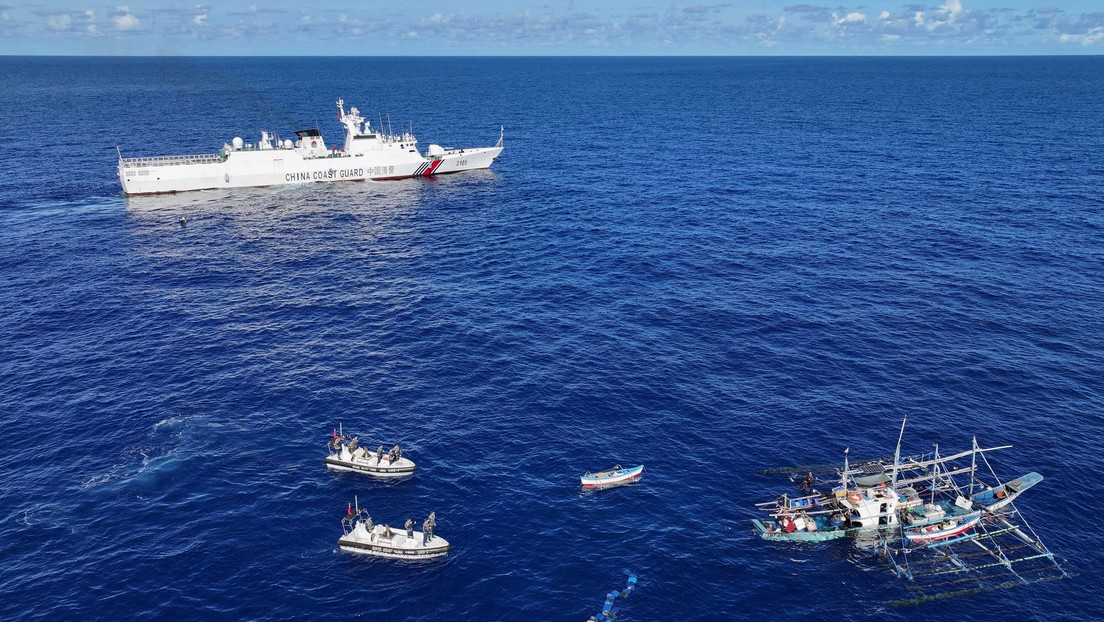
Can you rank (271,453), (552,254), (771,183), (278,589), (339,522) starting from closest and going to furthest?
(278,589), (339,522), (271,453), (552,254), (771,183)

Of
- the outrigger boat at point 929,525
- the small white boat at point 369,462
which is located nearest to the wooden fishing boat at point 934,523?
the outrigger boat at point 929,525

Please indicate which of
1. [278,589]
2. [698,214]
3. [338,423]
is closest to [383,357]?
[338,423]

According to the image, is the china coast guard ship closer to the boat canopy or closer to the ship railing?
the ship railing

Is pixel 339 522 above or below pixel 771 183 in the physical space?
below

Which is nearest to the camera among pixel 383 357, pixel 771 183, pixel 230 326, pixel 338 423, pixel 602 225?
pixel 338 423

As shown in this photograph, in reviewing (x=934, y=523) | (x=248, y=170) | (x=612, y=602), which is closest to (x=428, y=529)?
(x=612, y=602)

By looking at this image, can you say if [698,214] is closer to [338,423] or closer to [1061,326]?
[1061,326]

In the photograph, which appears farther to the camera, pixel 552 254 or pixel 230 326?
pixel 552 254
